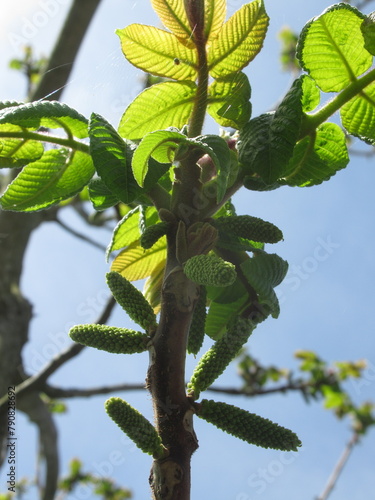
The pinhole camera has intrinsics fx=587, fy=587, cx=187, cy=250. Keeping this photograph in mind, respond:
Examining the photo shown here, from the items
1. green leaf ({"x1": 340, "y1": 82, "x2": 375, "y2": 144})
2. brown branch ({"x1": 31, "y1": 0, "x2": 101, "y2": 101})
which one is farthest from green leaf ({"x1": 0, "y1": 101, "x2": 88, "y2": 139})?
brown branch ({"x1": 31, "y1": 0, "x2": 101, "y2": 101})

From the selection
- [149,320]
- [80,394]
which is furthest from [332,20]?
[80,394]

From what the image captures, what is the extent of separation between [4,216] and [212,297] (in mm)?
3343

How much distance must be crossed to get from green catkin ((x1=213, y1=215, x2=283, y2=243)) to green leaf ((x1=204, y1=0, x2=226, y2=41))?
0.44 metres

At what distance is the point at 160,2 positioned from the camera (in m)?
1.37

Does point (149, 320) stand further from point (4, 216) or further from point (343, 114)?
point (4, 216)

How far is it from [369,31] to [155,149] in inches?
21.0

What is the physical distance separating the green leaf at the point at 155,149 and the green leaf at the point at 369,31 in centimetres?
48

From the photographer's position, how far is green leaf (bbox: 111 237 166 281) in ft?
5.23

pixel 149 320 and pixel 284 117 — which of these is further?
pixel 284 117

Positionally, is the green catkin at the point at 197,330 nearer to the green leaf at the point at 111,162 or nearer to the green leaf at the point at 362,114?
the green leaf at the point at 111,162

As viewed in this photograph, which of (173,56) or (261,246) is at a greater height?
(173,56)

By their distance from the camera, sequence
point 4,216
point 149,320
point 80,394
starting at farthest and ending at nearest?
point 4,216 < point 80,394 < point 149,320

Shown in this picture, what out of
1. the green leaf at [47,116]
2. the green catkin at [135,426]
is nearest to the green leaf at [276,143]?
the green leaf at [47,116]

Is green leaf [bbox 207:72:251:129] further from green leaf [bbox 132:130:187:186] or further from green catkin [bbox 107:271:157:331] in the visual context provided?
green catkin [bbox 107:271:157:331]
